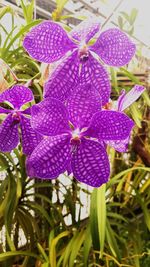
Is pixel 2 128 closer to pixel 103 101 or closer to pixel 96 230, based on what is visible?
pixel 103 101

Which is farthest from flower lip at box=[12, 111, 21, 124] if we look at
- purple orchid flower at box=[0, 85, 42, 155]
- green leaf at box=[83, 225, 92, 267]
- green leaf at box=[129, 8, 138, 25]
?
green leaf at box=[129, 8, 138, 25]

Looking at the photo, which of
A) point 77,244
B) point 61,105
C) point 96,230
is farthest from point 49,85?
point 77,244

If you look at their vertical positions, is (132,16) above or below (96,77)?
above

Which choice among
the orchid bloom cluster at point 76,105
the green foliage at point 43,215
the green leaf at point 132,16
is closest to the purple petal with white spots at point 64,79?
the orchid bloom cluster at point 76,105

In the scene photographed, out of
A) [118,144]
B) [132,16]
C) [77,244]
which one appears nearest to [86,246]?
[77,244]

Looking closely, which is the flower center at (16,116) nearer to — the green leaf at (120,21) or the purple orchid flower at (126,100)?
the purple orchid flower at (126,100)

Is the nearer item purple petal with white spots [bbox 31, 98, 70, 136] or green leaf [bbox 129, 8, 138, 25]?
purple petal with white spots [bbox 31, 98, 70, 136]

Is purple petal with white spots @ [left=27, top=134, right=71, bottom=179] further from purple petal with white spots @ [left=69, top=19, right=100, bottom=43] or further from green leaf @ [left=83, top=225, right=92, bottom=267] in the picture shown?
green leaf @ [left=83, top=225, right=92, bottom=267]

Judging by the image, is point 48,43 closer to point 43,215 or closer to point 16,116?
point 16,116
